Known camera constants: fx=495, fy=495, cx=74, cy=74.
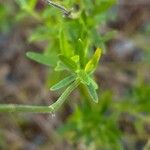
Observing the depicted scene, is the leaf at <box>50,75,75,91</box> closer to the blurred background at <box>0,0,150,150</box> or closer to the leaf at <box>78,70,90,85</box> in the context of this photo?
the leaf at <box>78,70,90,85</box>

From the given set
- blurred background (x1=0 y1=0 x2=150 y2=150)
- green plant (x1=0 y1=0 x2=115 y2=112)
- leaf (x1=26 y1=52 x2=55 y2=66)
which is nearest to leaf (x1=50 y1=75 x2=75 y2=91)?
green plant (x1=0 y1=0 x2=115 y2=112)

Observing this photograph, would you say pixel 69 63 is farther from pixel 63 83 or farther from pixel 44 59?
pixel 44 59

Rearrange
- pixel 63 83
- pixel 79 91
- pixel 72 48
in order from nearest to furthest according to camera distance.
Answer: pixel 63 83
pixel 72 48
pixel 79 91

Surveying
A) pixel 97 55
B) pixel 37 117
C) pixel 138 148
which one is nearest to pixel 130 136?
pixel 138 148

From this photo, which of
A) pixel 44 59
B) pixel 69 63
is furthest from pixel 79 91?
pixel 69 63

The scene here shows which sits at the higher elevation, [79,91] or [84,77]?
[84,77]

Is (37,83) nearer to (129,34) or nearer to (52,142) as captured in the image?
(52,142)

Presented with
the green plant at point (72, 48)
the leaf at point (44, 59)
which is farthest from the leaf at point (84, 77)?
the leaf at point (44, 59)

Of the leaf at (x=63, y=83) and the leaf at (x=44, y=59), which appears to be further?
the leaf at (x=44, y=59)

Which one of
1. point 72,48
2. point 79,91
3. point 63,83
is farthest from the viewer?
point 79,91

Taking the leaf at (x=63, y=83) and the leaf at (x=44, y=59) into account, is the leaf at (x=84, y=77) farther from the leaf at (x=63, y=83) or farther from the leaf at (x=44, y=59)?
the leaf at (x=44, y=59)
